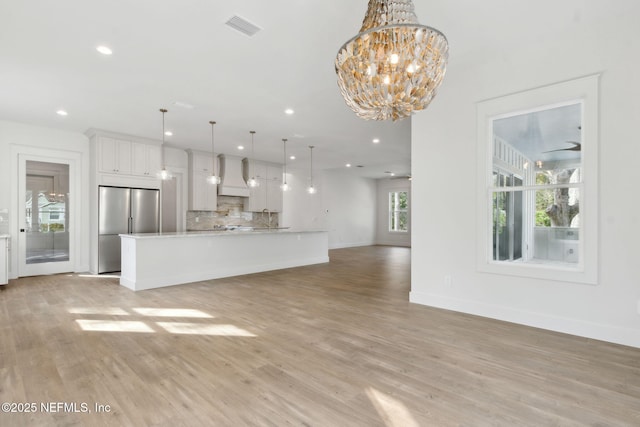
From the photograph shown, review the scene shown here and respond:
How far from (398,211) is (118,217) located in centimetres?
1044

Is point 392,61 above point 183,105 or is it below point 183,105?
below

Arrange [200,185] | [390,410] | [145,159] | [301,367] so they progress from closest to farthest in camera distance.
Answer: [390,410], [301,367], [145,159], [200,185]

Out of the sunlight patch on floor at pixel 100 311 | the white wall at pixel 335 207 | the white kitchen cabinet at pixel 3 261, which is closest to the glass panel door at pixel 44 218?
the white kitchen cabinet at pixel 3 261

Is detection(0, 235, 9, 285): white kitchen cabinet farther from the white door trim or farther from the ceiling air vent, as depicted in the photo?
the ceiling air vent

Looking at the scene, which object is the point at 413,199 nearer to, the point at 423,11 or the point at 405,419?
the point at 423,11

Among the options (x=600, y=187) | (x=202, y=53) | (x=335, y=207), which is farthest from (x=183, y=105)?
(x=335, y=207)

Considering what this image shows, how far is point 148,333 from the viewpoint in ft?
10.6

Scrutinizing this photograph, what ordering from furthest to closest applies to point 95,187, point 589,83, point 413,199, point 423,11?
point 95,187 < point 413,199 < point 589,83 < point 423,11

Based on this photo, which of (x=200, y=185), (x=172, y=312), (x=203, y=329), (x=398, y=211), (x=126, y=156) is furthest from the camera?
(x=398, y=211)

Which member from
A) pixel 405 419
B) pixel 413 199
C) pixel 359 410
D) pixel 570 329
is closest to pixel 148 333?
pixel 359 410

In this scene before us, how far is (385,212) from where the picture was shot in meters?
14.1

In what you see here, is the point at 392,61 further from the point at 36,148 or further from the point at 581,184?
the point at 36,148

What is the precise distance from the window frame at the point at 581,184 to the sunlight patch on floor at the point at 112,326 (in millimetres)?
3827

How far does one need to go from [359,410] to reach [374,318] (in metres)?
1.80
